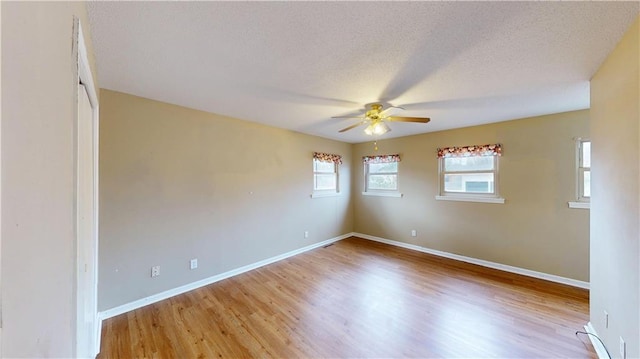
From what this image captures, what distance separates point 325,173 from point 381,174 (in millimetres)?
1252

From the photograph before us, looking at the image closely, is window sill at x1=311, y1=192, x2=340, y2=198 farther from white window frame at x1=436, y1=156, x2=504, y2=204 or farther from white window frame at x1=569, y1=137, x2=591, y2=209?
white window frame at x1=569, y1=137, x2=591, y2=209

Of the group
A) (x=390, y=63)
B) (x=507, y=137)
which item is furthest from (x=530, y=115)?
(x=390, y=63)

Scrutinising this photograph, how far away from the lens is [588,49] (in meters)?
1.62

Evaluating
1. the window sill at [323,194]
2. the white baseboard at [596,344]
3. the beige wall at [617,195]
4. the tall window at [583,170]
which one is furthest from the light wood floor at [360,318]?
the window sill at [323,194]

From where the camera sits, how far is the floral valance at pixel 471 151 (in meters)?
3.54

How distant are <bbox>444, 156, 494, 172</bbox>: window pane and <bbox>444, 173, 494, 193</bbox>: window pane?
0.34 feet

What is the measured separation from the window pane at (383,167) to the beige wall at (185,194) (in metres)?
1.74

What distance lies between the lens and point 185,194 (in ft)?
9.42

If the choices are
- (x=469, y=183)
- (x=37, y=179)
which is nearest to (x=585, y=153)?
(x=469, y=183)

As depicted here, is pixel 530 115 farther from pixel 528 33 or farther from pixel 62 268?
pixel 62 268

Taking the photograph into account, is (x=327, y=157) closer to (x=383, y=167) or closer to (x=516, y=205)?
(x=383, y=167)

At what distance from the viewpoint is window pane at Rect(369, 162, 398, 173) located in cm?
489

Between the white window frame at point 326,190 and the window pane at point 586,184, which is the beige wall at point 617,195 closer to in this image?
the window pane at point 586,184

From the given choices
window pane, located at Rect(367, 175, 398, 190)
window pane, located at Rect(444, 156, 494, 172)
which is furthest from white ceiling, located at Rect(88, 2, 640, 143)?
window pane, located at Rect(367, 175, 398, 190)
